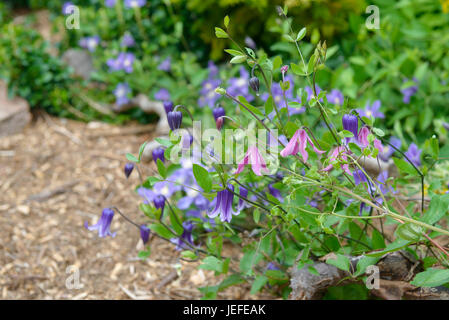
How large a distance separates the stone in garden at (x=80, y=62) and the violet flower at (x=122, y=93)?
0.68 meters

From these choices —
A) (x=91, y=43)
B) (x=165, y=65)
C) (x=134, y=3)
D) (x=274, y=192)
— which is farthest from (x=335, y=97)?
(x=91, y=43)

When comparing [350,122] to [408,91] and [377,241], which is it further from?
[408,91]

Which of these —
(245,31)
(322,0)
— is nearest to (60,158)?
(245,31)

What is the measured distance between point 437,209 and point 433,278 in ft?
0.74

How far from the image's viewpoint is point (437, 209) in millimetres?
1506

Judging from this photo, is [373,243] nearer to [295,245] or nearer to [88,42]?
[295,245]

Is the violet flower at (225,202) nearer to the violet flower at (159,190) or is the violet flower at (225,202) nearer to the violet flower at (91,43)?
the violet flower at (159,190)

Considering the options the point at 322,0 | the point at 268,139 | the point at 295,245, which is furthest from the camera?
the point at 322,0

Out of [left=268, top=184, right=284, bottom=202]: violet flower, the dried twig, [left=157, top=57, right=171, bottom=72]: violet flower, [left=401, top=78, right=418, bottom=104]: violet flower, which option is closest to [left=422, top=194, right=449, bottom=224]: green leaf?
[left=268, top=184, right=284, bottom=202]: violet flower

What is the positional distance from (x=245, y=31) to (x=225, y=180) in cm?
254

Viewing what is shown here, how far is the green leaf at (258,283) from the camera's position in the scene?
188 cm

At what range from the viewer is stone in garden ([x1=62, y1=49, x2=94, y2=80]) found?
4.38 meters

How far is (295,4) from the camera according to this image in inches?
131

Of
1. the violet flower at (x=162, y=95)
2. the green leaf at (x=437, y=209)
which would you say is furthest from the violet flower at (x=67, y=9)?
the green leaf at (x=437, y=209)
